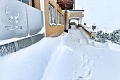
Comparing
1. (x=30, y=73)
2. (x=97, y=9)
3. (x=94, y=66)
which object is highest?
(x=97, y=9)

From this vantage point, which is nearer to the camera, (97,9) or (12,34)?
(12,34)

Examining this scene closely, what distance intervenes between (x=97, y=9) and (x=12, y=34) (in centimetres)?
6437

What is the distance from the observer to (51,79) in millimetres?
2777

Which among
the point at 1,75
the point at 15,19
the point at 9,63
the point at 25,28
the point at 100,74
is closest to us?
the point at 1,75

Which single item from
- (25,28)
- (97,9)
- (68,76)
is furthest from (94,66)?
(97,9)

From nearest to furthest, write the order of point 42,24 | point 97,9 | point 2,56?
point 2,56, point 42,24, point 97,9

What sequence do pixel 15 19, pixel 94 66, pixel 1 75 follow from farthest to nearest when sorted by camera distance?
pixel 94 66 → pixel 15 19 → pixel 1 75

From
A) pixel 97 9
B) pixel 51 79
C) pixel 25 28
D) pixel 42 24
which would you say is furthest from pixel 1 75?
pixel 97 9

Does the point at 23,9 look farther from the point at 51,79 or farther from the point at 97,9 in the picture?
the point at 97,9

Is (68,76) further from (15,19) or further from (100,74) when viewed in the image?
(15,19)

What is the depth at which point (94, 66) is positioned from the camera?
3.99 m

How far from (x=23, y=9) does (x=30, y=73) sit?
6.24 feet

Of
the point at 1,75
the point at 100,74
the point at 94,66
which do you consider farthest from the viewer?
the point at 94,66

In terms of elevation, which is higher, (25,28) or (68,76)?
(25,28)
